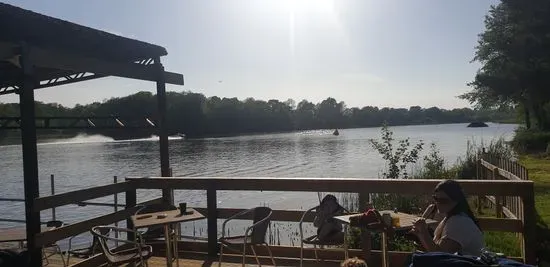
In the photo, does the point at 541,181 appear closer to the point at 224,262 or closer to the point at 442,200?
the point at 224,262

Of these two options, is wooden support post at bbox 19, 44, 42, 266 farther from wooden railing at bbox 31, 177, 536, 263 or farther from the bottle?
the bottle

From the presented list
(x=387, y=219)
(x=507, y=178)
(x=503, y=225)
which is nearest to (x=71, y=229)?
(x=387, y=219)

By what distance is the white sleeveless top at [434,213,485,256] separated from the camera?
2998 mm

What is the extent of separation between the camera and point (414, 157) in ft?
40.8

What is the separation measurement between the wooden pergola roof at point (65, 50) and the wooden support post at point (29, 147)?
0.13 metres

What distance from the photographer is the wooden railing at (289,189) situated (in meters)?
4.18

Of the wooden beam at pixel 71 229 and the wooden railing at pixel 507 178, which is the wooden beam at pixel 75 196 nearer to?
the wooden beam at pixel 71 229

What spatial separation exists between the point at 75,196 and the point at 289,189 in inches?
81.4

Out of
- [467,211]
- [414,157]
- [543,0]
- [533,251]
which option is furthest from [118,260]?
[543,0]

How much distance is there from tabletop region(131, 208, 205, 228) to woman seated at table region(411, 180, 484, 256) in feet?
6.71

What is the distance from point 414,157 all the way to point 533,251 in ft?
27.4

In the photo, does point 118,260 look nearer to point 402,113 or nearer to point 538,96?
point 538,96

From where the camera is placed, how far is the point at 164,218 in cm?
451

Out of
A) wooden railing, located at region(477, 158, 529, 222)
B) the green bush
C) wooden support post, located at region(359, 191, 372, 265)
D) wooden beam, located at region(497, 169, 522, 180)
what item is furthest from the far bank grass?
wooden support post, located at region(359, 191, 372, 265)
